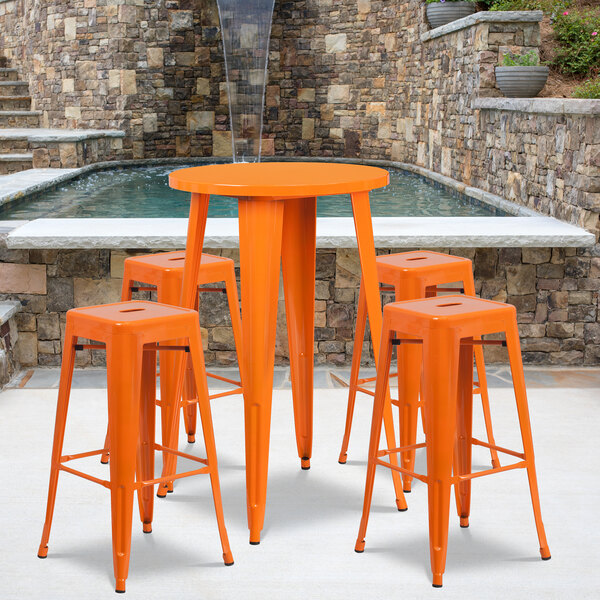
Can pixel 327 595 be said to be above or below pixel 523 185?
below

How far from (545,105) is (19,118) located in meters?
8.65

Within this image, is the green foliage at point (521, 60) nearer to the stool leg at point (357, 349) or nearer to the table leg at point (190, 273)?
the stool leg at point (357, 349)

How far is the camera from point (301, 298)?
290 cm

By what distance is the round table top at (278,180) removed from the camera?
2.34 m

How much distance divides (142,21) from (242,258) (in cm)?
957

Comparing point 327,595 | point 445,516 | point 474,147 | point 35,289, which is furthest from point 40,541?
point 474,147

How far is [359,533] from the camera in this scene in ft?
7.65

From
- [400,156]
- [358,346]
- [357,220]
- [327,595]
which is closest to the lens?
[327,595]

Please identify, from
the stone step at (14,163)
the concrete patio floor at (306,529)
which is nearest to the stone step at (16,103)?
the stone step at (14,163)

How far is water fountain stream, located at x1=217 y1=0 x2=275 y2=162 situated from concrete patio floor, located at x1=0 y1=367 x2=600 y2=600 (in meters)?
8.69

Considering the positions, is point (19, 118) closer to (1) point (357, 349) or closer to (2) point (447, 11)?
(2) point (447, 11)

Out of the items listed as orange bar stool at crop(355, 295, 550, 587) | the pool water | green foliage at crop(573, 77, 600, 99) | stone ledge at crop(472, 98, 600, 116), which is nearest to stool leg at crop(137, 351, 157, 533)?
orange bar stool at crop(355, 295, 550, 587)

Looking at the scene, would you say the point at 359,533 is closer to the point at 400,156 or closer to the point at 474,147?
the point at 474,147

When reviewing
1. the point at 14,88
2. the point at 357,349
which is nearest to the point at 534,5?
the point at 357,349
